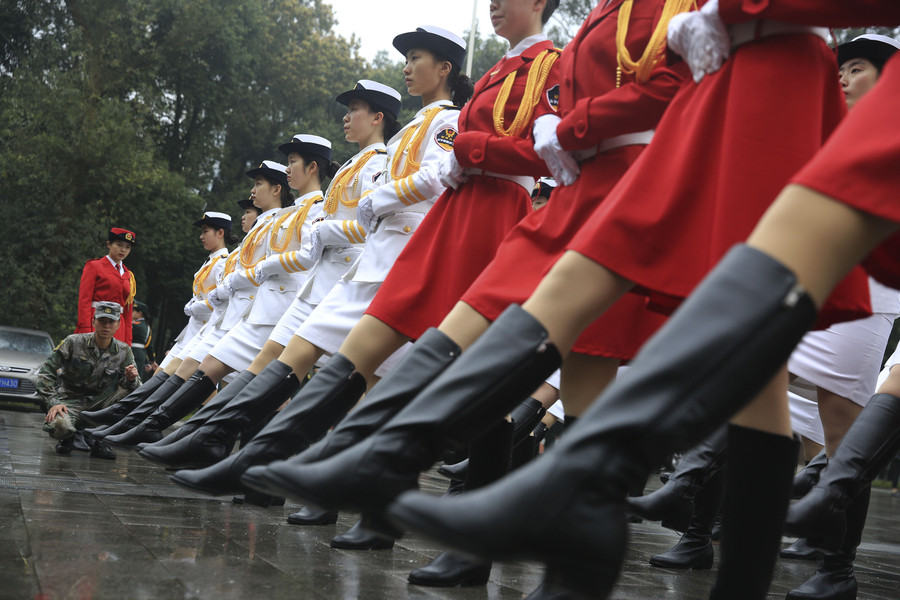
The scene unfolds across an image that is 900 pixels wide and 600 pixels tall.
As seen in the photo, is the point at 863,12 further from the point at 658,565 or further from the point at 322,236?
the point at 322,236

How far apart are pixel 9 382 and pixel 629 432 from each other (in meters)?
14.9

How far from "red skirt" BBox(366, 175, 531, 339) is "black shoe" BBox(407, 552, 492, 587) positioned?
0.74m

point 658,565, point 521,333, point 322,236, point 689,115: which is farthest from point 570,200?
point 322,236

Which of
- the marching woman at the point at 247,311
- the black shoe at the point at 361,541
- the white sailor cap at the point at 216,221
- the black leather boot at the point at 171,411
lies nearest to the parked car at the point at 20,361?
the white sailor cap at the point at 216,221

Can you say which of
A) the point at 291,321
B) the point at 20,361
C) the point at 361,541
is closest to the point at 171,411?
the point at 291,321

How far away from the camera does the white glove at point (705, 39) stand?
6.99ft

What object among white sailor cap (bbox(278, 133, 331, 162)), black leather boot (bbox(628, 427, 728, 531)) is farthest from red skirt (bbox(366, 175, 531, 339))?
white sailor cap (bbox(278, 133, 331, 162))

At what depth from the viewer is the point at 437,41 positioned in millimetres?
4586

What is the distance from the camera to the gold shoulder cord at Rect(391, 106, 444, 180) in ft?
15.0

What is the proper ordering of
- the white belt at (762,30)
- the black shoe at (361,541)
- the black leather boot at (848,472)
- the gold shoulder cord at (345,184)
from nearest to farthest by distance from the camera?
the white belt at (762,30) < the black leather boot at (848,472) < the black shoe at (361,541) < the gold shoulder cord at (345,184)

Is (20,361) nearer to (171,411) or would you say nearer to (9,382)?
(9,382)

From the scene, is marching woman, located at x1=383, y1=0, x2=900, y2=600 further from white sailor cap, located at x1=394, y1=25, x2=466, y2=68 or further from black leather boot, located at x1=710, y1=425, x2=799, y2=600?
white sailor cap, located at x1=394, y1=25, x2=466, y2=68

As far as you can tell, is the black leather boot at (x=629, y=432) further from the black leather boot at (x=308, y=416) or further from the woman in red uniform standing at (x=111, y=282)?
the woman in red uniform standing at (x=111, y=282)

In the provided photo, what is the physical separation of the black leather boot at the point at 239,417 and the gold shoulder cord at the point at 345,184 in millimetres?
1591
